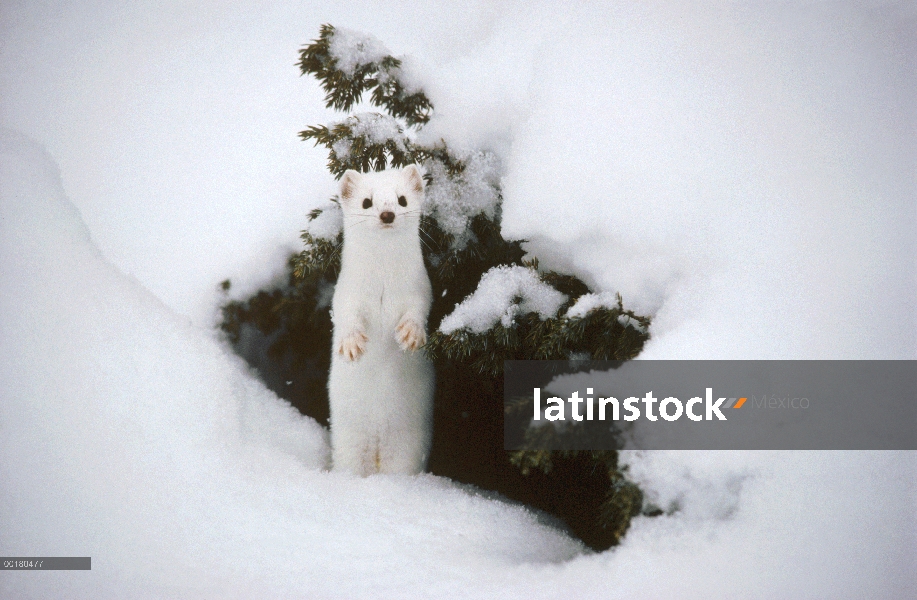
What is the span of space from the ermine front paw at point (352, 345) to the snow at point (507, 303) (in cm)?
30

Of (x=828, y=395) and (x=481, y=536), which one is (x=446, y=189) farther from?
(x=828, y=395)

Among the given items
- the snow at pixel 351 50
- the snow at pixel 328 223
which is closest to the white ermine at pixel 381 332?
the snow at pixel 328 223

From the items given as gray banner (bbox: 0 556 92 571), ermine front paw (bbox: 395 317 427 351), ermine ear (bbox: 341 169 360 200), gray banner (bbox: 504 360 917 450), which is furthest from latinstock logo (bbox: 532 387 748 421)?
gray banner (bbox: 0 556 92 571)

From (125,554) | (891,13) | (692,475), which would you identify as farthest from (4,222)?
(891,13)

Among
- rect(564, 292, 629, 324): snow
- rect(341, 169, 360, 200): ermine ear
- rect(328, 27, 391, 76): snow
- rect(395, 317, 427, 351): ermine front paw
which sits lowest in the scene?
rect(395, 317, 427, 351): ermine front paw

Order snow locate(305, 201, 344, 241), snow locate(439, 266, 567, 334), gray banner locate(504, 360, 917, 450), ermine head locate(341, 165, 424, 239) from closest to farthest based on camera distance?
gray banner locate(504, 360, 917, 450)
snow locate(439, 266, 567, 334)
ermine head locate(341, 165, 424, 239)
snow locate(305, 201, 344, 241)

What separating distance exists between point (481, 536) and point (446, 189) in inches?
41.0

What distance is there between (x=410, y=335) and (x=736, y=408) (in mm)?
919

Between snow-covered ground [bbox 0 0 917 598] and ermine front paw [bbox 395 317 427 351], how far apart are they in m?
0.44

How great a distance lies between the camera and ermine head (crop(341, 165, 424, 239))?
1614 mm

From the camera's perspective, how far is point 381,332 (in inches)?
71.7

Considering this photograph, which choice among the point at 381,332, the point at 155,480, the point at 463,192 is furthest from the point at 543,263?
the point at 155,480

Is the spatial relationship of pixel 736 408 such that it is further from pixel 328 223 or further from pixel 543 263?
pixel 328 223

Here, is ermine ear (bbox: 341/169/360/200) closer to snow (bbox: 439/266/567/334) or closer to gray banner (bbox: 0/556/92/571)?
snow (bbox: 439/266/567/334)
